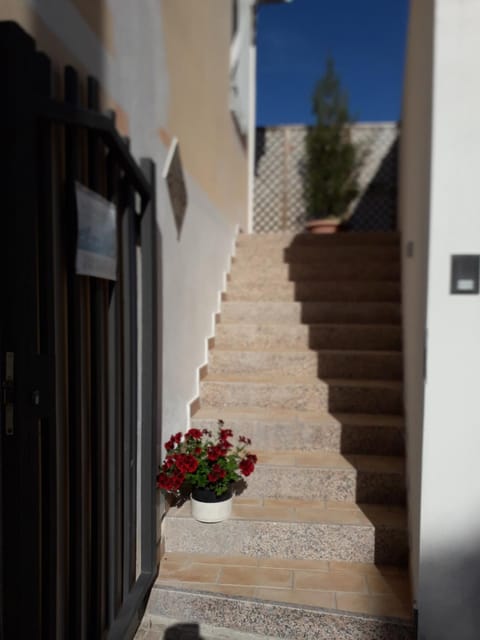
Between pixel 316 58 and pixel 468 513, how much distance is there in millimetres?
6646

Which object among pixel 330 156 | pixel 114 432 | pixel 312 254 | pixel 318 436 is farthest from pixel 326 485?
pixel 330 156

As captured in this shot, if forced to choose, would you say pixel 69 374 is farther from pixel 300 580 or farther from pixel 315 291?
pixel 315 291

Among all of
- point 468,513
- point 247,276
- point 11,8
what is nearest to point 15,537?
point 11,8

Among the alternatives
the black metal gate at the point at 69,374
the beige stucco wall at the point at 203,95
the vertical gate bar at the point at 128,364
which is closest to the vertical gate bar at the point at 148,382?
the black metal gate at the point at 69,374

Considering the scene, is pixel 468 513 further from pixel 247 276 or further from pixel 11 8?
pixel 247 276

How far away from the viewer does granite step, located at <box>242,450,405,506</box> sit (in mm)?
2717

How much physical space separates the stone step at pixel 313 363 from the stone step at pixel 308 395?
0.11 metres

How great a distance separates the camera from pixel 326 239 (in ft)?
16.4

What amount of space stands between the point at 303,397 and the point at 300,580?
1.31 metres

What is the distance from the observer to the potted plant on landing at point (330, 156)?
6.90m

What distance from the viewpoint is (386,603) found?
2.13 metres

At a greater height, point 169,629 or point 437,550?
point 437,550

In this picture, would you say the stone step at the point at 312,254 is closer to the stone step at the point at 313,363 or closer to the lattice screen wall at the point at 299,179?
the stone step at the point at 313,363

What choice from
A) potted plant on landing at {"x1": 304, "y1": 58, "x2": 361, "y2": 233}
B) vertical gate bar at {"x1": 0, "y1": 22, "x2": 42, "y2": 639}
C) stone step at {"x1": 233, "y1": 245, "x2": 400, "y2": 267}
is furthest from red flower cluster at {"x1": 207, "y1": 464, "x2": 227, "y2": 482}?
potted plant on landing at {"x1": 304, "y1": 58, "x2": 361, "y2": 233}
